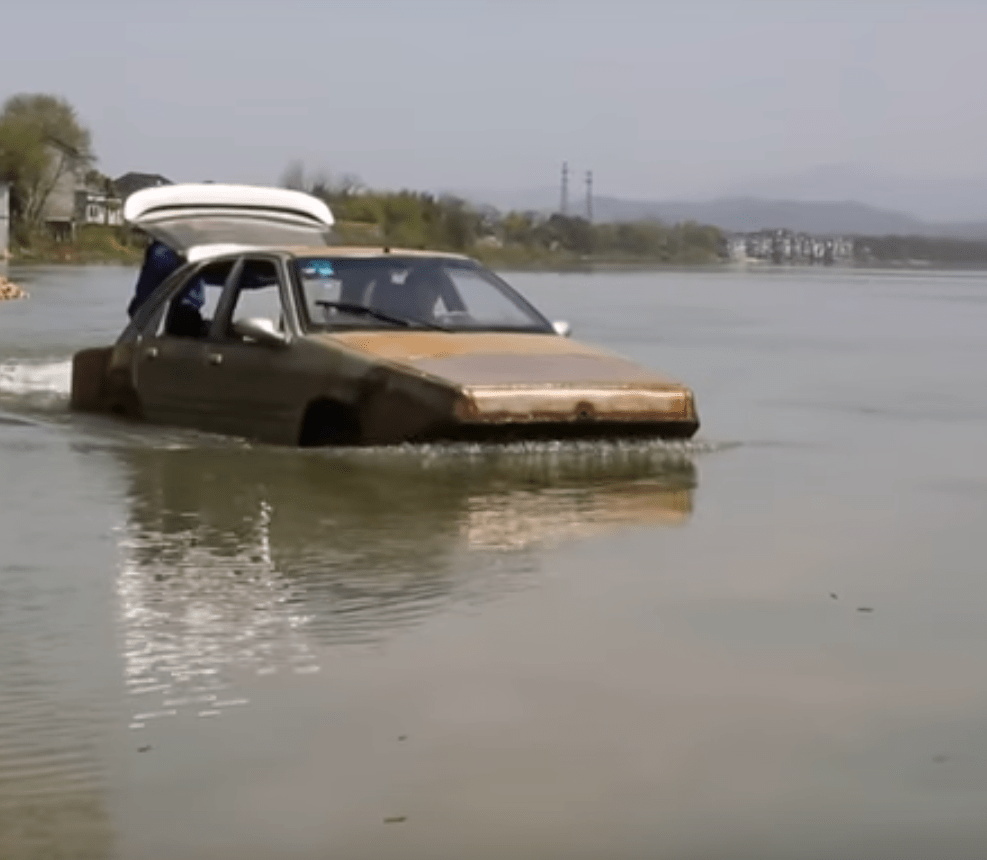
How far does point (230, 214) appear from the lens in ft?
59.2

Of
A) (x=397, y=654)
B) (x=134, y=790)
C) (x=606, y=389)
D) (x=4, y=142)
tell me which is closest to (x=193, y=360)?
(x=606, y=389)

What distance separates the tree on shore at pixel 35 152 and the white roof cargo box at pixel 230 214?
113058 mm

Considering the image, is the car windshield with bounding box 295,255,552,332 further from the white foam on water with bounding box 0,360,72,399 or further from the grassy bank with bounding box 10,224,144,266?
the grassy bank with bounding box 10,224,144,266

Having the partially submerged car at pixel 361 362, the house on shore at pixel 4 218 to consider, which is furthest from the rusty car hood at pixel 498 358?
the house on shore at pixel 4 218

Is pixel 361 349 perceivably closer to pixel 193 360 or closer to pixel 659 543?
pixel 193 360

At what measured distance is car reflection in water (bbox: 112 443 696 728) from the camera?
258 inches

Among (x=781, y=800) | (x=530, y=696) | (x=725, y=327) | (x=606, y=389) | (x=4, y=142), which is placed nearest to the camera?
(x=781, y=800)

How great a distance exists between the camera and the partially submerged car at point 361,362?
11430mm

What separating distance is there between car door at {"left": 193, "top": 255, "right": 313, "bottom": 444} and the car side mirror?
1 cm

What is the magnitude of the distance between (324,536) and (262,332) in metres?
3.79

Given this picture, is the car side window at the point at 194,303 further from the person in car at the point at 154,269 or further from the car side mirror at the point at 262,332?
the person in car at the point at 154,269

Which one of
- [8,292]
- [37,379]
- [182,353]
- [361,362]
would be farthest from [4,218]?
[361,362]

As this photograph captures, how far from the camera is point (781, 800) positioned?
4848 mm

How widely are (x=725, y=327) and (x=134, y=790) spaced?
34029 millimetres
